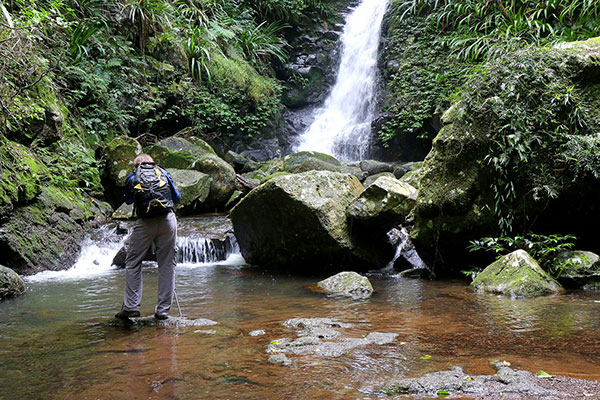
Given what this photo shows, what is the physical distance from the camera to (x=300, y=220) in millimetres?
6918

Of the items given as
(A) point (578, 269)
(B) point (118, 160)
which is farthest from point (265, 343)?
(B) point (118, 160)

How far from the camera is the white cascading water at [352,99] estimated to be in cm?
1664

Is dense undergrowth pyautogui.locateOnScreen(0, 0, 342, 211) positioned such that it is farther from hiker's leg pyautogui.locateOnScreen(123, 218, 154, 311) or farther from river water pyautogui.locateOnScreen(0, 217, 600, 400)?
hiker's leg pyautogui.locateOnScreen(123, 218, 154, 311)

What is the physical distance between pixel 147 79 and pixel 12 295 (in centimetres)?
963

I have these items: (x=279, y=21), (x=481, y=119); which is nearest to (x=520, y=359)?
(x=481, y=119)

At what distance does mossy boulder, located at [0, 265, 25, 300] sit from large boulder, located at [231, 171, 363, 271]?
127 inches

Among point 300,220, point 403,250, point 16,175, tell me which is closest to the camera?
point 300,220

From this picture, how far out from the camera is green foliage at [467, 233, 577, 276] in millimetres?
5555

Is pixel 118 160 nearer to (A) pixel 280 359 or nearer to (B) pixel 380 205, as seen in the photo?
(B) pixel 380 205

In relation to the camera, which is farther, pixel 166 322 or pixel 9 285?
pixel 9 285

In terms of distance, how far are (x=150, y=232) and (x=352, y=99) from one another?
14.8m

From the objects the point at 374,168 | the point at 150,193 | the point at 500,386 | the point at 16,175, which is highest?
the point at 374,168

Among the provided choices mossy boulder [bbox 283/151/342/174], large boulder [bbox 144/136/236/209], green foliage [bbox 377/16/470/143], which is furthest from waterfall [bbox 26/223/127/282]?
green foliage [bbox 377/16/470/143]

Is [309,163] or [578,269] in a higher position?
[309,163]
